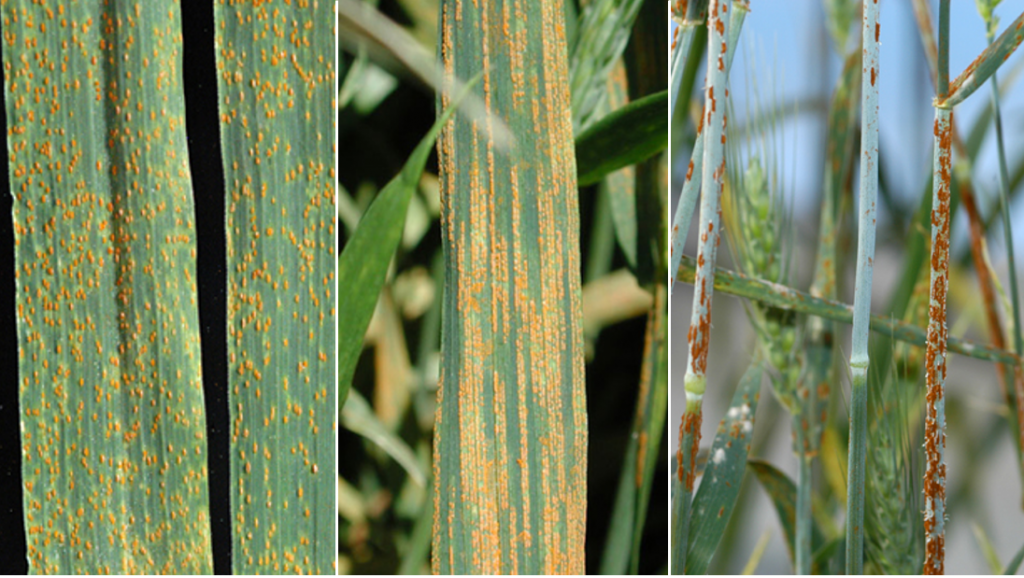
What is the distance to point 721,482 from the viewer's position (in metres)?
0.54

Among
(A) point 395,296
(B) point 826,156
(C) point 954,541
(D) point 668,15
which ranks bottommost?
(C) point 954,541

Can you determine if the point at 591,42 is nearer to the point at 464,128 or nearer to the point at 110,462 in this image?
the point at 464,128

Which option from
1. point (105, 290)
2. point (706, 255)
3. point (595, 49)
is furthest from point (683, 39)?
point (105, 290)

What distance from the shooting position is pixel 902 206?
2.08ft

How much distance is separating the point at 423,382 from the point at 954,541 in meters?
0.62

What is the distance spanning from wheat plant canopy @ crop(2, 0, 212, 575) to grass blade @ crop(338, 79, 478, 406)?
0.46 feet

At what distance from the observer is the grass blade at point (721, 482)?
54cm

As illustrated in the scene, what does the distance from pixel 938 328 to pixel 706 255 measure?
174 mm

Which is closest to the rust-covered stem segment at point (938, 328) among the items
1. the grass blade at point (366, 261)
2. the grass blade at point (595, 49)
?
the grass blade at point (595, 49)

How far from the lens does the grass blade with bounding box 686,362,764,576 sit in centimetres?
54

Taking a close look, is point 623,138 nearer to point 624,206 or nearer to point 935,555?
point 624,206

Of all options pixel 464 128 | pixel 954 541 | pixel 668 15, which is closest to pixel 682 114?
pixel 668 15

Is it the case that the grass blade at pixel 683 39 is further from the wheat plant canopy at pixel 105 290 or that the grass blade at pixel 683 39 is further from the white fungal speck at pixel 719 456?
the wheat plant canopy at pixel 105 290

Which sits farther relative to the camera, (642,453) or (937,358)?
(642,453)
